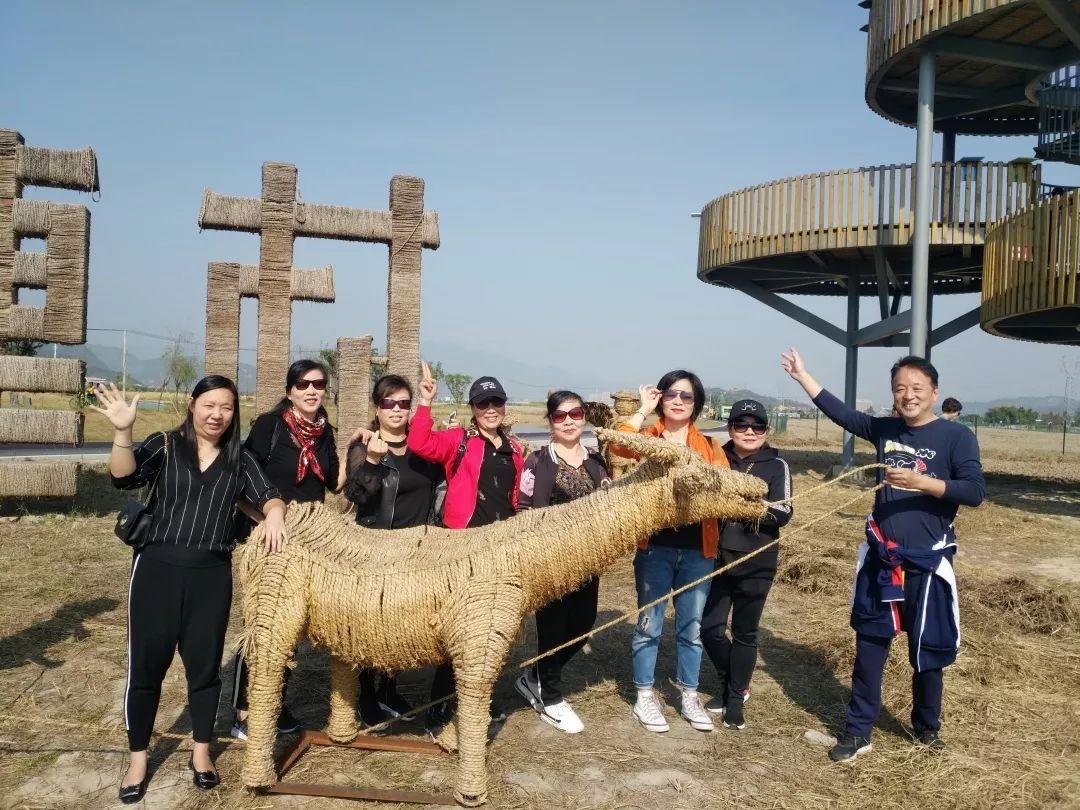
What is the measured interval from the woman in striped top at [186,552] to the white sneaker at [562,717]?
6.02 ft

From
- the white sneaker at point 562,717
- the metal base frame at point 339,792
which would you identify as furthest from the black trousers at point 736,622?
the metal base frame at point 339,792

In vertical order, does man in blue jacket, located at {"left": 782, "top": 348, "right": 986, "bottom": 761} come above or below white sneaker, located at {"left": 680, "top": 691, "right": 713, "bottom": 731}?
above

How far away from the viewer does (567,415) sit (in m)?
4.19

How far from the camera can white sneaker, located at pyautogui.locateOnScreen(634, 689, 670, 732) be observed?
434 cm

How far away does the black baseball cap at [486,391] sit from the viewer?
13.7 feet

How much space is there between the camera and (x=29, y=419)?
351 inches

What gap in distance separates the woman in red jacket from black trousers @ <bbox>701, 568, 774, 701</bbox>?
1.36 metres

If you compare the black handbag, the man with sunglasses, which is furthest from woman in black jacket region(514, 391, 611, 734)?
the black handbag

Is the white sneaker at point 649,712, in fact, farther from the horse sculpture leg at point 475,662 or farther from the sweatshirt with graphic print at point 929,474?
the sweatshirt with graphic print at point 929,474

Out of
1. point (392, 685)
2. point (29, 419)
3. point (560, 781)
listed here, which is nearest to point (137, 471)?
point (392, 685)

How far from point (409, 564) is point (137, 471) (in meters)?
1.32

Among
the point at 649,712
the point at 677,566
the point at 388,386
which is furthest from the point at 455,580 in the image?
the point at 649,712

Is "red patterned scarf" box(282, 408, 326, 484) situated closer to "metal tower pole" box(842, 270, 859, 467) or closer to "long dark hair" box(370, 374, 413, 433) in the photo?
"long dark hair" box(370, 374, 413, 433)

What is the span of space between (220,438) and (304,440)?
0.60m
